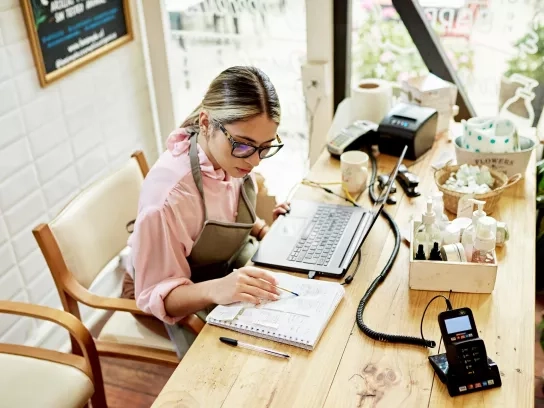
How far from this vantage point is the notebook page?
4.35 feet

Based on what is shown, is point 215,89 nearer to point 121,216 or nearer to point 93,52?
point 121,216

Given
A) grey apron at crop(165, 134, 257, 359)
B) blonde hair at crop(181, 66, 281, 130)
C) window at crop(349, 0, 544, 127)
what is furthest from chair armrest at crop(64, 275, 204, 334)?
window at crop(349, 0, 544, 127)

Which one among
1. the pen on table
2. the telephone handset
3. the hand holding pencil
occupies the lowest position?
the pen on table

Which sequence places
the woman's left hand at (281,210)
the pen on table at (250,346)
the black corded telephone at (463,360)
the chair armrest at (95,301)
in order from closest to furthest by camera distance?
the black corded telephone at (463,360), the pen on table at (250,346), the chair armrest at (95,301), the woman's left hand at (281,210)

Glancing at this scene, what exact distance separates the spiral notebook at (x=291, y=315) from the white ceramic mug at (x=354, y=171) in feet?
1.70

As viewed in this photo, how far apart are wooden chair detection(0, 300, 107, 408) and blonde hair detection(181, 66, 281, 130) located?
68 centimetres

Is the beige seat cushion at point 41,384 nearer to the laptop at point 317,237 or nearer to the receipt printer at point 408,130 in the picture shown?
the laptop at point 317,237

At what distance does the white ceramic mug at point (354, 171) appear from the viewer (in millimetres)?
1894

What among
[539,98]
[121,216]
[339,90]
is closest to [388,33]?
[339,90]

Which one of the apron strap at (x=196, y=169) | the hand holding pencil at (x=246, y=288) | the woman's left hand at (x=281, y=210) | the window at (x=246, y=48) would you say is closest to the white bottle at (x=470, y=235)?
the hand holding pencil at (x=246, y=288)

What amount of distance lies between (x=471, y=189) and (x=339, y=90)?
3.55 feet

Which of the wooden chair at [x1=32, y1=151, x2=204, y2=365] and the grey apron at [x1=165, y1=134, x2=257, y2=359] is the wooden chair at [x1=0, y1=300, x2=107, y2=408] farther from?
the grey apron at [x1=165, y1=134, x2=257, y2=359]

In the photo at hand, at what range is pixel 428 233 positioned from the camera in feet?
4.95

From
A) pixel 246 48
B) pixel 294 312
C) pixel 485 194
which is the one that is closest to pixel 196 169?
pixel 294 312
